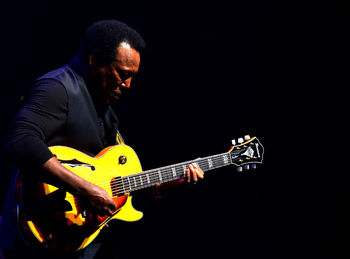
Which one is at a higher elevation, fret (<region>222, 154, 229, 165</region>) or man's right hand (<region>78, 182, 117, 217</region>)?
man's right hand (<region>78, 182, 117, 217</region>)

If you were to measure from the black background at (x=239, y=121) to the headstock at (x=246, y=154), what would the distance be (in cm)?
53

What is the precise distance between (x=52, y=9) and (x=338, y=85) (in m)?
2.79

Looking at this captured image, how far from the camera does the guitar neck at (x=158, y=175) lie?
176 cm

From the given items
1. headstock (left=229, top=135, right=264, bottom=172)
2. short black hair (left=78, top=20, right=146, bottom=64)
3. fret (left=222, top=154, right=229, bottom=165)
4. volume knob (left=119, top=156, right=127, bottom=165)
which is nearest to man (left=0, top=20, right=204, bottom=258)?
short black hair (left=78, top=20, right=146, bottom=64)

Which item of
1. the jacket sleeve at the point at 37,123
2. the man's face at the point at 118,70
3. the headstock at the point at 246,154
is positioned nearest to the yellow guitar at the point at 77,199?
the jacket sleeve at the point at 37,123

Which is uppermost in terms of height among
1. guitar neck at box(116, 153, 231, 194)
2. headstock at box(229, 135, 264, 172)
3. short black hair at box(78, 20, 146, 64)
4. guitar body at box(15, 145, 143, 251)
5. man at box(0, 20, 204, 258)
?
short black hair at box(78, 20, 146, 64)

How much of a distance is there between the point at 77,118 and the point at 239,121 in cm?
180

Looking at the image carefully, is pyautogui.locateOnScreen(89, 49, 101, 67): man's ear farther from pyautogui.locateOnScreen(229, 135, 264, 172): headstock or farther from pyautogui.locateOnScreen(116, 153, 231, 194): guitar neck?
pyautogui.locateOnScreen(229, 135, 264, 172): headstock

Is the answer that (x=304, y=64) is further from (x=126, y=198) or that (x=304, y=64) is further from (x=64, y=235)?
(x=64, y=235)

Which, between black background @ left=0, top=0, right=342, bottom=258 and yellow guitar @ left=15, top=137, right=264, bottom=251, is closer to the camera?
yellow guitar @ left=15, top=137, right=264, bottom=251

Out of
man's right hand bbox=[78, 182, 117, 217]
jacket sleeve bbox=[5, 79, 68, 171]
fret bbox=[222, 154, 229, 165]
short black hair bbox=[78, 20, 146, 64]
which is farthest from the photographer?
fret bbox=[222, 154, 229, 165]

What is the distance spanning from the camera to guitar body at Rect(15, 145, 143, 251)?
4.29 feet

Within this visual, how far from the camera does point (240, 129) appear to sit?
291 centimetres

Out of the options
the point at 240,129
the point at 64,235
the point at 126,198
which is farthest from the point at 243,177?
the point at 64,235
